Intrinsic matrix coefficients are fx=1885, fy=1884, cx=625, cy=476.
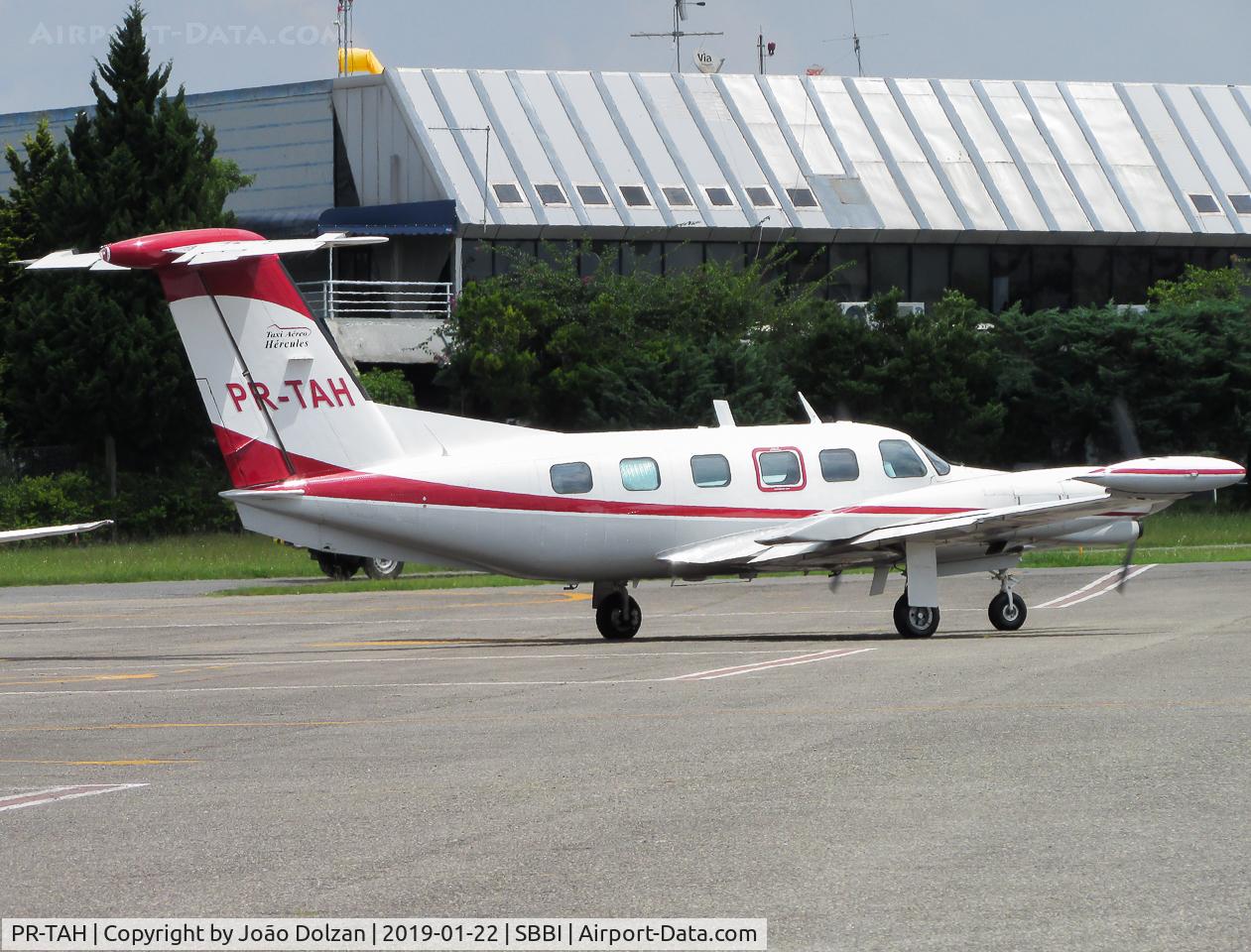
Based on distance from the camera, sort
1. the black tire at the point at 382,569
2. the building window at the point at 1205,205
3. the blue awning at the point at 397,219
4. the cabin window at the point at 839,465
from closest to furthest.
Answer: the cabin window at the point at 839,465 → the black tire at the point at 382,569 → the blue awning at the point at 397,219 → the building window at the point at 1205,205

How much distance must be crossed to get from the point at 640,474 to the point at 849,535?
250 cm

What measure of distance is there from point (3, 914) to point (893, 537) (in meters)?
14.5

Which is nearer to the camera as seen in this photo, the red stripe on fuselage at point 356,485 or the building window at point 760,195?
the red stripe on fuselage at point 356,485

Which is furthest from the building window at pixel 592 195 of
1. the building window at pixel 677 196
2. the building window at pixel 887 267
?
the building window at pixel 887 267

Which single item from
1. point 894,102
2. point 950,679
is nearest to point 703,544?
point 950,679

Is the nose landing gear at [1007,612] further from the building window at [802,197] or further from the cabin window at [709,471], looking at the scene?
the building window at [802,197]

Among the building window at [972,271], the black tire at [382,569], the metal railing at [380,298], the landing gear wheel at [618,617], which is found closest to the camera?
the landing gear wheel at [618,617]

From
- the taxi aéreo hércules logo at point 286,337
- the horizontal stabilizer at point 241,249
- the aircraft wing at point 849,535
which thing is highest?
the horizontal stabilizer at point 241,249

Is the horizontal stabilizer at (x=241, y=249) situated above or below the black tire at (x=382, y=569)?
above

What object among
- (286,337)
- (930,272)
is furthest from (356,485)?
(930,272)

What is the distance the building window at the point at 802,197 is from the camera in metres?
56.7

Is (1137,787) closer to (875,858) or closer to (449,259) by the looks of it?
(875,858)

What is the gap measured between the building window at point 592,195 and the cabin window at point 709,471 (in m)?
33.0

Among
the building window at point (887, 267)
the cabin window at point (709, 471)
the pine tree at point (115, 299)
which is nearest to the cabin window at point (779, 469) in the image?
the cabin window at point (709, 471)
